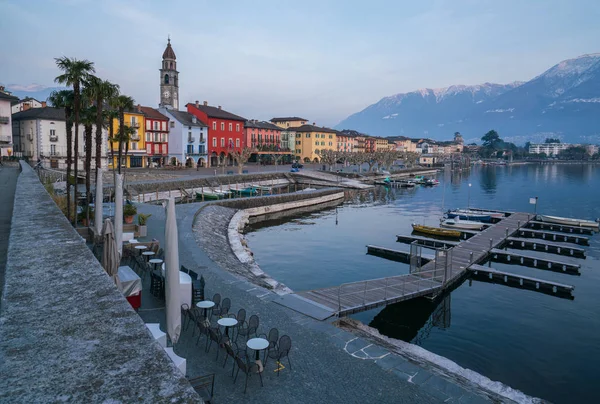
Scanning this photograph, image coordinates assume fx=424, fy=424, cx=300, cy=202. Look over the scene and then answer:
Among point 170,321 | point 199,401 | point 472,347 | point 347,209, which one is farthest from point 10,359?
point 347,209

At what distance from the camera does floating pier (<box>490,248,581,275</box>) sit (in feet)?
100

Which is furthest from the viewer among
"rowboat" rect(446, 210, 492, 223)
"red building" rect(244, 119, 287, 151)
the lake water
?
"red building" rect(244, 119, 287, 151)

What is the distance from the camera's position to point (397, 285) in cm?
2078

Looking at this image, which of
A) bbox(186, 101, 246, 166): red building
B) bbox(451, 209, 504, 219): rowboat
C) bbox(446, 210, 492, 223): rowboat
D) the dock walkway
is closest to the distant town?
bbox(186, 101, 246, 166): red building

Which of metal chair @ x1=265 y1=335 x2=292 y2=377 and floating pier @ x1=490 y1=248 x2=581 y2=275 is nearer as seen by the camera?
metal chair @ x1=265 y1=335 x2=292 y2=377

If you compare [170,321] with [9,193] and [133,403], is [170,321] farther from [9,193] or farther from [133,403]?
[9,193]

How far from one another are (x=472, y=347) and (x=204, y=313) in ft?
39.5

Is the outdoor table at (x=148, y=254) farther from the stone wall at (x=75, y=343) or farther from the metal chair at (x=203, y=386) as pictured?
the stone wall at (x=75, y=343)

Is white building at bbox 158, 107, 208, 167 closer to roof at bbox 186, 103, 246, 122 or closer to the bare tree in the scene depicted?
roof at bbox 186, 103, 246, 122

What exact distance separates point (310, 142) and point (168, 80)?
47937 millimetres

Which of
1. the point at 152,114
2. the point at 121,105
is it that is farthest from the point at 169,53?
the point at 121,105

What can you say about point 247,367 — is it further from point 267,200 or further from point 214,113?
point 214,113

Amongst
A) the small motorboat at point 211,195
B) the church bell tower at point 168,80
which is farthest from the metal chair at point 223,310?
the church bell tower at point 168,80

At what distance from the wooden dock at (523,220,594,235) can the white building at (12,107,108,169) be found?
63.5 metres
